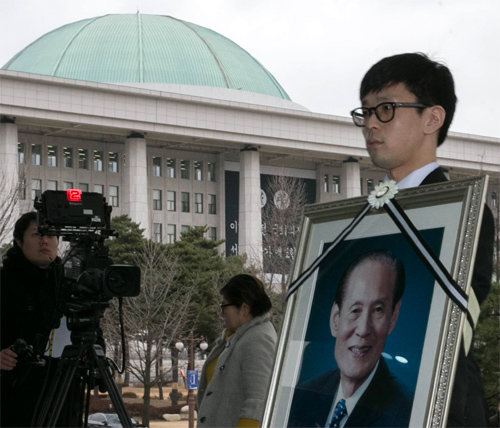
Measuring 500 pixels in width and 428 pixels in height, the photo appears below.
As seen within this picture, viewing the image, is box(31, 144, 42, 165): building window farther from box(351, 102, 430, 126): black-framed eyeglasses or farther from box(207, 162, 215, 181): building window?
box(351, 102, 430, 126): black-framed eyeglasses

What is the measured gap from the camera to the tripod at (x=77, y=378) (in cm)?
395

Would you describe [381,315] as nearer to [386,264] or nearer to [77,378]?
[386,264]

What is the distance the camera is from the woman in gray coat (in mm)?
4309

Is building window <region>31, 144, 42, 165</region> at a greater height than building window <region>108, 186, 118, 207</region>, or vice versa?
building window <region>31, 144, 42, 165</region>

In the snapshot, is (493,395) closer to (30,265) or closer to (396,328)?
(30,265)

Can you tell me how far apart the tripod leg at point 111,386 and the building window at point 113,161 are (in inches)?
2202

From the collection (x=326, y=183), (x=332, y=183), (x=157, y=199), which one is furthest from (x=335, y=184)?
(x=157, y=199)

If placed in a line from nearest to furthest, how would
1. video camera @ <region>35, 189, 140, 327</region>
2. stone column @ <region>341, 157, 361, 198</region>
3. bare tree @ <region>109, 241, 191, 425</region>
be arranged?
video camera @ <region>35, 189, 140, 327</region> < bare tree @ <region>109, 241, 191, 425</region> < stone column @ <region>341, 157, 361, 198</region>

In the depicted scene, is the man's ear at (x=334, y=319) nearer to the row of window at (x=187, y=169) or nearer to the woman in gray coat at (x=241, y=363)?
the woman in gray coat at (x=241, y=363)

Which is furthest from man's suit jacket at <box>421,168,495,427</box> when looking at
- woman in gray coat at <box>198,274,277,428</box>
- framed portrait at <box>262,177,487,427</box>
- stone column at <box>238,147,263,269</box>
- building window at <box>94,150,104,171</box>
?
building window at <box>94,150,104,171</box>

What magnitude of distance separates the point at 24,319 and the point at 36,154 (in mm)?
54145

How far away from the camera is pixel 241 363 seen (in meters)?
4.41

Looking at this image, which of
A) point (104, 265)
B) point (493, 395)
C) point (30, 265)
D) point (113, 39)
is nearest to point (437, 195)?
point (104, 265)

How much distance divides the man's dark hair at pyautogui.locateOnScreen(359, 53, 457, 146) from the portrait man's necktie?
0.73 m
